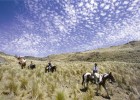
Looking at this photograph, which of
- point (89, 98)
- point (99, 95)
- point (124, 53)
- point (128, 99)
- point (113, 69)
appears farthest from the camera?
point (124, 53)

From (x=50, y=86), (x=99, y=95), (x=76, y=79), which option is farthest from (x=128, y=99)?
(x=50, y=86)

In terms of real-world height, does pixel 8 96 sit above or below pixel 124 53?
below

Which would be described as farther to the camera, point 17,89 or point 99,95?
point 99,95

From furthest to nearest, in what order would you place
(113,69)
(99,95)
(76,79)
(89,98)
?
(113,69), (76,79), (99,95), (89,98)

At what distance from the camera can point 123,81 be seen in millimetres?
30219

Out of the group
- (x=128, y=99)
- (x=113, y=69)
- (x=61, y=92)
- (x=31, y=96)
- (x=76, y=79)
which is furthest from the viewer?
(x=113, y=69)

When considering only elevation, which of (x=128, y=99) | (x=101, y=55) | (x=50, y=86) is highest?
(x=101, y=55)

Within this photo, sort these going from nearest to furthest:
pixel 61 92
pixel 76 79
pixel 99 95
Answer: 1. pixel 61 92
2. pixel 99 95
3. pixel 76 79

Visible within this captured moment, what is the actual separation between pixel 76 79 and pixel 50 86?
8.27 meters

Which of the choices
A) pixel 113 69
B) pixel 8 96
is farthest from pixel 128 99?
pixel 113 69

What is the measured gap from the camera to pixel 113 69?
130 ft

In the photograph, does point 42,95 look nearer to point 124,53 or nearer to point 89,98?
point 89,98

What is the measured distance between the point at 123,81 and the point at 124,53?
92.1m

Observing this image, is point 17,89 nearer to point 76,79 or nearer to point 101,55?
point 76,79
